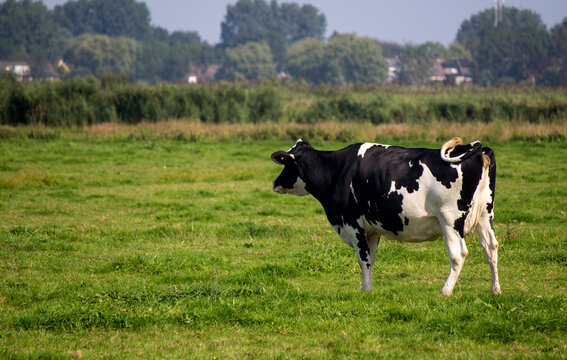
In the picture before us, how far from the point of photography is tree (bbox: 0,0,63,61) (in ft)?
461

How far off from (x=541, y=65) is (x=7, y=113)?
9077 cm

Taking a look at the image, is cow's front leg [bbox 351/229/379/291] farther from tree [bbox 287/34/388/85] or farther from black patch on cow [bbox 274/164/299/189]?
tree [bbox 287/34/388/85]

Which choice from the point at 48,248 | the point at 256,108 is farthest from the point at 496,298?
the point at 256,108

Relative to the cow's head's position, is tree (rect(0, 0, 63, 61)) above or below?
above

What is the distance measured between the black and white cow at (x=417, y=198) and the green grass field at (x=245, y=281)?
0.70 m

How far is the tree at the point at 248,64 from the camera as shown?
142875 mm

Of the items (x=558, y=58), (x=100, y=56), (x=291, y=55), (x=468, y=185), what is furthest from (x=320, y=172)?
(x=291, y=55)

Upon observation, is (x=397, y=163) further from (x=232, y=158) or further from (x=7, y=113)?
(x=7, y=113)

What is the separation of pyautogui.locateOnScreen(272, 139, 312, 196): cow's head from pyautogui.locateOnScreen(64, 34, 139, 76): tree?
421ft

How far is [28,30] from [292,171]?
15105 cm

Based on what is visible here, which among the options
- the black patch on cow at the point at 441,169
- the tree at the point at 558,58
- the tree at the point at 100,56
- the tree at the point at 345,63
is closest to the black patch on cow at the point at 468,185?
the black patch on cow at the point at 441,169

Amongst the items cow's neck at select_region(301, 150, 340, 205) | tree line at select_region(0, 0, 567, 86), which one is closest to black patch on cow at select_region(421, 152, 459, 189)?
cow's neck at select_region(301, 150, 340, 205)

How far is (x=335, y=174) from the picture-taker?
9.02 m

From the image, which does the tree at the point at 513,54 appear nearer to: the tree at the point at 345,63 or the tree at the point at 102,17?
the tree at the point at 345,63
